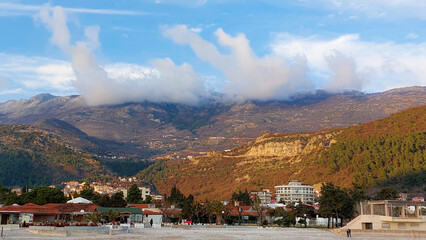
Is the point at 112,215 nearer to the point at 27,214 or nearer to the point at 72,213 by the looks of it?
the point at 72,213

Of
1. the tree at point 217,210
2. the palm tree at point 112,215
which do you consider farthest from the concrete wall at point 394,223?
the palm tree at point 112,215

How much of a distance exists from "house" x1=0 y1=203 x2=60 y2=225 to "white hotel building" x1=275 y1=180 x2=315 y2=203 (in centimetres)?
7999

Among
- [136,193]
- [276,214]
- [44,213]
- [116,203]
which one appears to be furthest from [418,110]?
[44,213]

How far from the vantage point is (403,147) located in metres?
126

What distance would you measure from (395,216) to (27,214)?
143 feet

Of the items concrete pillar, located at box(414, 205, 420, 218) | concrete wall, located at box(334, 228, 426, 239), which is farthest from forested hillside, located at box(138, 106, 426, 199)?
concrete wall, located at box(334, 228, 426, 239)

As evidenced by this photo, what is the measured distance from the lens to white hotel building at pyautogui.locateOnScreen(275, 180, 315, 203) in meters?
138

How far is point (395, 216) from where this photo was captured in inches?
2293

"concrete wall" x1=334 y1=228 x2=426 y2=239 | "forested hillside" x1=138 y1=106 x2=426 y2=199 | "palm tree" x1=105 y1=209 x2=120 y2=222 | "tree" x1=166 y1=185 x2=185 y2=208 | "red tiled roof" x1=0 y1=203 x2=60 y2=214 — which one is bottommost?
"concrete wall" x1=334 y1=228 x2=426 y2=239

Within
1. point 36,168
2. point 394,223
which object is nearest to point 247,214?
point 394,223

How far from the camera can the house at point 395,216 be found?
2279 inches

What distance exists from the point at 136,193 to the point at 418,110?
88.3 m

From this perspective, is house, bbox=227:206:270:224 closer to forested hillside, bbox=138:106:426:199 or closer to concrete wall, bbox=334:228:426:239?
forested hillside, bbox=138:106:426:199

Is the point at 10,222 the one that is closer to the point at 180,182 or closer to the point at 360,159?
the point at 360,159
